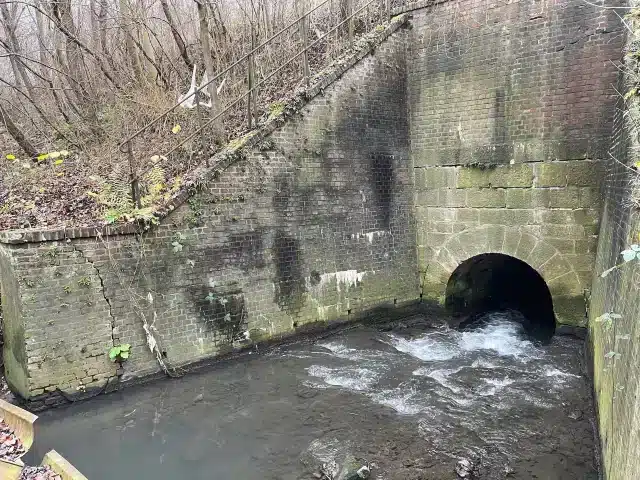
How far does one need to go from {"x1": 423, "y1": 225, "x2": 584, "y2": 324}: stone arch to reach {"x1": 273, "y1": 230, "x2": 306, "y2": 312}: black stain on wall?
322cm

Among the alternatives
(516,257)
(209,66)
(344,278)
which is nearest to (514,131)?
(516,257)

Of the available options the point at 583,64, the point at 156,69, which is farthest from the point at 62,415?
the point at 583,64

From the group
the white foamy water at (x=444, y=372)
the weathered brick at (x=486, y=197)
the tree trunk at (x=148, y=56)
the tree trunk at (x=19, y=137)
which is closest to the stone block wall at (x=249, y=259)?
the white foamy water at (x=444, y=372)

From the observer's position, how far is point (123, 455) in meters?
5.64

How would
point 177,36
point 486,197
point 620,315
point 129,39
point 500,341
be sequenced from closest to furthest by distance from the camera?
point 620,315, point 500,341, point 486,197, point 129,39, point 177,36

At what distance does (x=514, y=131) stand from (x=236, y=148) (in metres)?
5.30

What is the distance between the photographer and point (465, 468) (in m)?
5.12

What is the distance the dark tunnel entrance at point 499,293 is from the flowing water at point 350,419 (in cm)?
185

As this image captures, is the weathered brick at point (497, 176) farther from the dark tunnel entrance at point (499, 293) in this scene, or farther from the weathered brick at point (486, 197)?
the dark tunnel entrance at point (499, 293)

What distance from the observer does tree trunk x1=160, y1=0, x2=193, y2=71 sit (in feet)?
35.6

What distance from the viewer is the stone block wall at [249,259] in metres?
6.55

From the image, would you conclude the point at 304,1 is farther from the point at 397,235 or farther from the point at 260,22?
the point at 397,235

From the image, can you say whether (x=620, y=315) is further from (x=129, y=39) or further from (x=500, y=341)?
(x=129, y=39)

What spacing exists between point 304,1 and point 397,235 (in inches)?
259
